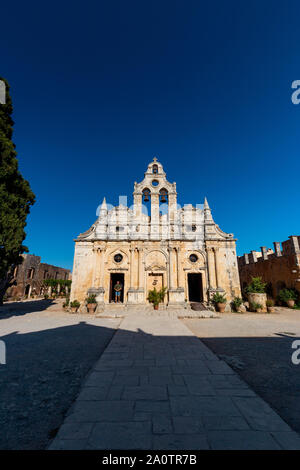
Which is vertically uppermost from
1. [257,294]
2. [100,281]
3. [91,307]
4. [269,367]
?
[100,281]

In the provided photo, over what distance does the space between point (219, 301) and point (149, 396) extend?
46.3 ft

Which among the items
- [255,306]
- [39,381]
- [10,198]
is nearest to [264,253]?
[255,306]

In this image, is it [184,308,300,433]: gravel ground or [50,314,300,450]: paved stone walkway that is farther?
[184,308,300,433]: gravel ground

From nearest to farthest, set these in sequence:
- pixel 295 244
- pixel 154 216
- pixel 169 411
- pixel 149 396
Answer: pixel 169 411, pixel 149 396, pixel 154 216, pixel 295 244

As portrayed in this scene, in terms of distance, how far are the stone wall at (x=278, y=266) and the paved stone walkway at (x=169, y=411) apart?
752 inches

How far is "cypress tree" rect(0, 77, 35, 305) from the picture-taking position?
1134cm

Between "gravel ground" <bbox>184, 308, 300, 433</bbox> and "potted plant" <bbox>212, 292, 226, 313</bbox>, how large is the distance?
6.20m

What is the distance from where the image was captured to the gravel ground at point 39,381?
2561 millimetres

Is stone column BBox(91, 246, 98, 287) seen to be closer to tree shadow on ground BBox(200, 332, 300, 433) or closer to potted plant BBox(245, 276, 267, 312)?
tree shadow on ground BBox(200, 332, 300, 433)

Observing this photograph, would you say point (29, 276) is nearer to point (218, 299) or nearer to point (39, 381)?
point (218, 299)

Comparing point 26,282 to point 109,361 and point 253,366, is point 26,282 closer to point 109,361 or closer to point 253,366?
point 109,361

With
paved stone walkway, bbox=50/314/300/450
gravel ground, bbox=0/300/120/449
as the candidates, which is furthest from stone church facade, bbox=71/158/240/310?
Answer: paved stone walkway, bbox=50/314/300/450

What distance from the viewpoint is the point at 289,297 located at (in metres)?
17.9

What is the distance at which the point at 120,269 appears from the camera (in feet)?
56.9
